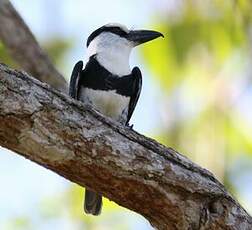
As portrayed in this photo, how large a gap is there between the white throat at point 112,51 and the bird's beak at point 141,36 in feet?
0.10

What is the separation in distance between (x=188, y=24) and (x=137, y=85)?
1.25m

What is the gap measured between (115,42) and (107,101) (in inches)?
18.7

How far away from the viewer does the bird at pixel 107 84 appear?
360 centimetres

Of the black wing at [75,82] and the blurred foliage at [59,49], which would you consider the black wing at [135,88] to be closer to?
the black wing at [75,82]

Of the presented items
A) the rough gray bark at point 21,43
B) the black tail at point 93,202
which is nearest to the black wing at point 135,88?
the black tail at point 93,202

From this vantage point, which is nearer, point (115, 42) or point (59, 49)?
point (115, 42)

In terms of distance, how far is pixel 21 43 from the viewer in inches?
168

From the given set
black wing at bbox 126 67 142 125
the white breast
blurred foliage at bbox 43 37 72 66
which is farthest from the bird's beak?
blurred foliage at bbox 43 37 72 66

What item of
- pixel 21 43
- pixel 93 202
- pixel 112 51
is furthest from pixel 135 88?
pixel 21 43

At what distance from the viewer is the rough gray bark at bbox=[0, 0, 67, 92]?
423 centimetres

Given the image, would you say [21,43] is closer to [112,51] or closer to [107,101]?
[112,51]

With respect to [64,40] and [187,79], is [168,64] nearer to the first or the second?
[187,79]

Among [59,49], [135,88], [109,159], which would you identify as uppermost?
[59,49]

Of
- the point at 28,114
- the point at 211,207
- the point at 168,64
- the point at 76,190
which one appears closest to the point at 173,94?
the point at 168,64
